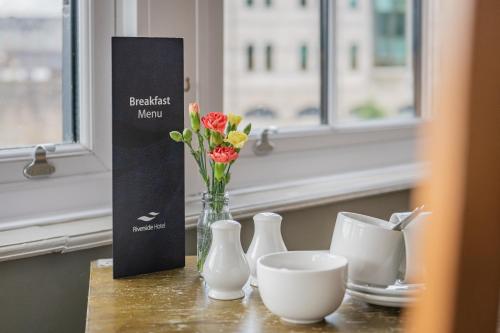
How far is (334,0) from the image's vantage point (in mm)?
2295

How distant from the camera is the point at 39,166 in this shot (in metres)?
1.57

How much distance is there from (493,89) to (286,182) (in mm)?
1871

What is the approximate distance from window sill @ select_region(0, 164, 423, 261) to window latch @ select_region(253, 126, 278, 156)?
0.10 metres

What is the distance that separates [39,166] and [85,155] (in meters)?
0.11

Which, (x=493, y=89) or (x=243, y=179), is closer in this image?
(x=493, y=89)

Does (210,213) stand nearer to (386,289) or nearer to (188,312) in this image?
(188,312)

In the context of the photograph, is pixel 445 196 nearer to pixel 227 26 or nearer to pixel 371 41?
pixel 227 26

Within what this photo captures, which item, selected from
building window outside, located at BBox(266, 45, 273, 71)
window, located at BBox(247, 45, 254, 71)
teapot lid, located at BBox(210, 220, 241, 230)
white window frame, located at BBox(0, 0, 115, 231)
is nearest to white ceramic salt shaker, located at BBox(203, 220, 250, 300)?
teapot lid, located at BBox(210, 220, 241, 230)

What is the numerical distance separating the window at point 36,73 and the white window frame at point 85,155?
3 cm

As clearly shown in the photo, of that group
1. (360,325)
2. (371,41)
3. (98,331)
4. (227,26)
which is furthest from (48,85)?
(371,41)

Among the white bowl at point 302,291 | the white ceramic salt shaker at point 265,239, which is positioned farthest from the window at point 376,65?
the white bowl at point 302,291

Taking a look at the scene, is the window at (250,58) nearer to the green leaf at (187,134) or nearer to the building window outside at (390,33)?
the building window outside at (390,33)

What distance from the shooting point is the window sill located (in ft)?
4.68

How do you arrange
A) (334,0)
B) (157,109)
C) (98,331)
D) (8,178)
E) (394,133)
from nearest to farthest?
1. (98,331)
2. (157,109)
3. (8,178)
4. (334,0)
5. (394,133)
